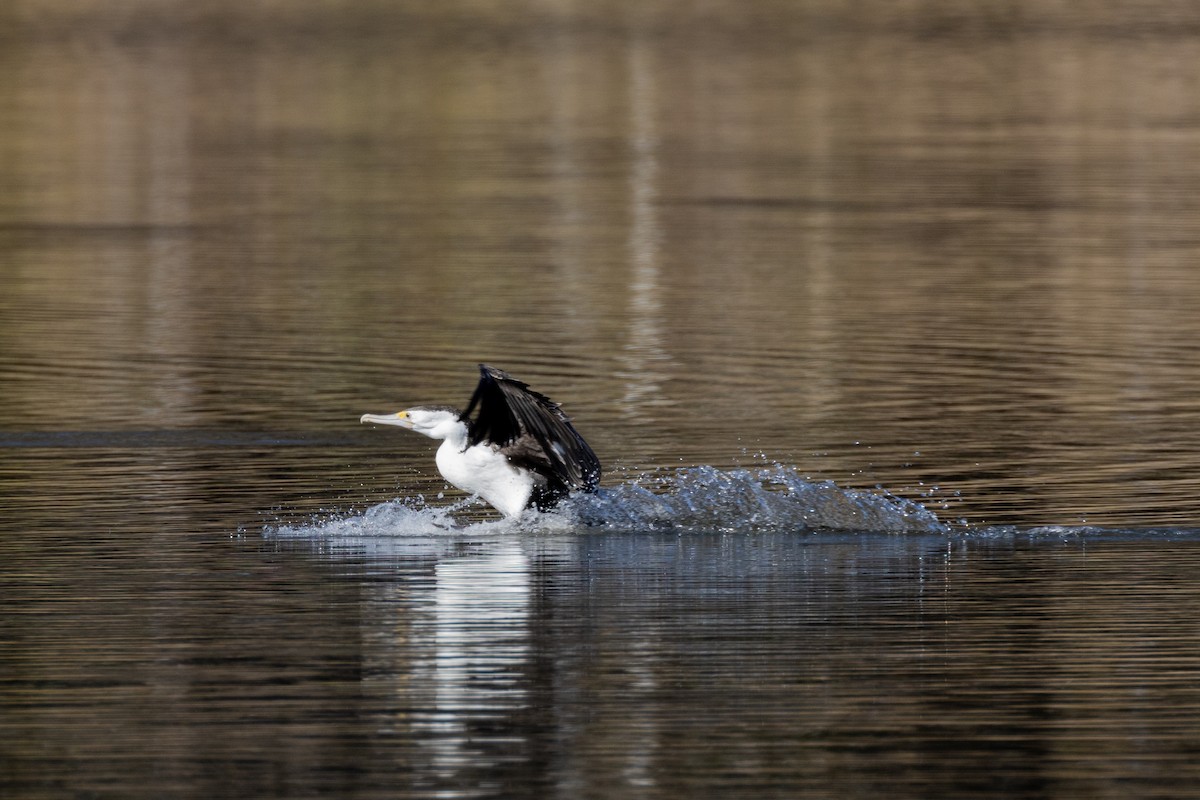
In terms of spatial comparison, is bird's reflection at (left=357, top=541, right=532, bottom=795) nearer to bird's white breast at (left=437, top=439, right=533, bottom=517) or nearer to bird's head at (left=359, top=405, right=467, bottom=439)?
bird's white breast at (left=437, top=439, right=533, bottom=517)

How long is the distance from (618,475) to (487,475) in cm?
208

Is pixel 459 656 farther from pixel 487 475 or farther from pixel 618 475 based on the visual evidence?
pixel 618 475

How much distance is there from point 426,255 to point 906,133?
23585mm

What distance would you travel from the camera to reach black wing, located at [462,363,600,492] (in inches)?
607

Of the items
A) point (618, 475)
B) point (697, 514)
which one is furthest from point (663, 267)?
point (697, 514)

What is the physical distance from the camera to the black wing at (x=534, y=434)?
15.4 metres

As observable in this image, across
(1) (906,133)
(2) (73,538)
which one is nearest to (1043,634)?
(2) (73,538)

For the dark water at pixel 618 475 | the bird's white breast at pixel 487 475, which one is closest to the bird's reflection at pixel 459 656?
the dark water at pixel 618 475

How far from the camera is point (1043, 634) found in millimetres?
12164

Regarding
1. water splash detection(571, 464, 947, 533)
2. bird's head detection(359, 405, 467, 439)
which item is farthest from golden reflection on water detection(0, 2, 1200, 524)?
bird's head detection(359, 405, 467, 439)

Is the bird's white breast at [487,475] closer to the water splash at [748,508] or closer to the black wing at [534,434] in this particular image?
the black wing at [534,434]

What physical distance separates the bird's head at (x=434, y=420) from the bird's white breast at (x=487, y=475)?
8cm

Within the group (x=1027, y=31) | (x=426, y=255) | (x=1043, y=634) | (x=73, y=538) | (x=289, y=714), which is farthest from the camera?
(x=1027, y=31)

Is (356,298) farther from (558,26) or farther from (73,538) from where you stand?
(558,26)
